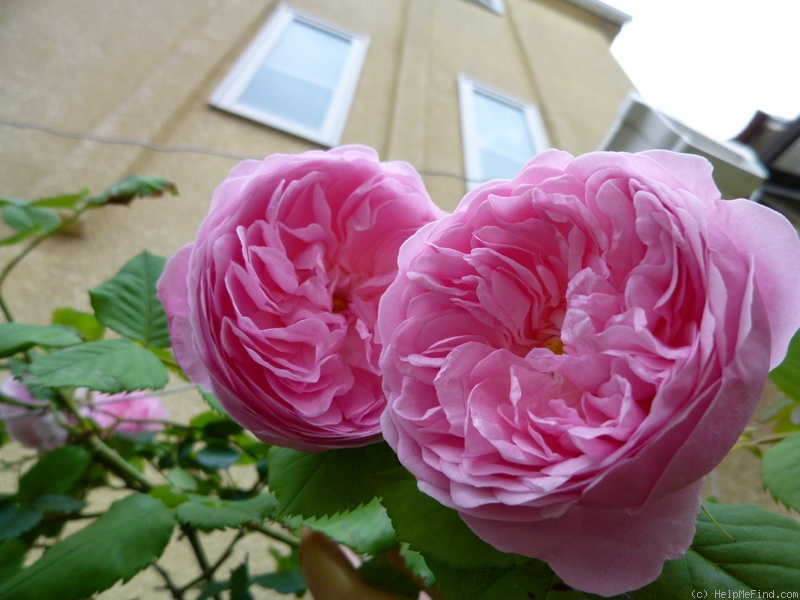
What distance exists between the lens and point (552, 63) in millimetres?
3145

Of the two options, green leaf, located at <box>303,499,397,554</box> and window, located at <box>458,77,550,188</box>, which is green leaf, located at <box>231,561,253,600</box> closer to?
green leaf, located at <box>303,499,397,554</box>

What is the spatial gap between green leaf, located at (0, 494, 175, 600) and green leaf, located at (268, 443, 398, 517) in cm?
16

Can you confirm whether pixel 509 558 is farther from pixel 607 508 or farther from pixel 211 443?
pixel 211 443

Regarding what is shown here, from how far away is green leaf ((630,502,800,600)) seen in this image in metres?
0.23

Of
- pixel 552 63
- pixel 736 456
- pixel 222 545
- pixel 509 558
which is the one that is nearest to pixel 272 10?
pixel 552 63

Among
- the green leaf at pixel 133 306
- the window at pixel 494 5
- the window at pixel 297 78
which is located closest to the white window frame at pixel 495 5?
the window at pixel 494 5

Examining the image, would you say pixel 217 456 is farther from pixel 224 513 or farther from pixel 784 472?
pixel 784 472

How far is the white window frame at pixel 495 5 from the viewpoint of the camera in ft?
11.1

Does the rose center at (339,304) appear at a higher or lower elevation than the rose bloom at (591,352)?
lower

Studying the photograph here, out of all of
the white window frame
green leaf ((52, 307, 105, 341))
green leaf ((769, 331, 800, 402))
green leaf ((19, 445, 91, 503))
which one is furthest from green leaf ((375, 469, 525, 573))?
the white window frame

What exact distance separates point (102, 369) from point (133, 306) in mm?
136

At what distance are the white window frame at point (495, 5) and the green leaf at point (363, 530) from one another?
374 cm

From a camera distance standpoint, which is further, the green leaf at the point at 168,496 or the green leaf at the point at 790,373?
the green leaf at the point at 168,496

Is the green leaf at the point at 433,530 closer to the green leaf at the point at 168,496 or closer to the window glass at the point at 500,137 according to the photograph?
the green leaf at the point at 168,496
